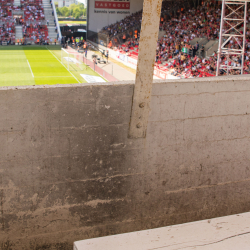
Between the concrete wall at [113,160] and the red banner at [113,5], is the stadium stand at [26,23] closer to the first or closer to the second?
the red banner at [113,5]

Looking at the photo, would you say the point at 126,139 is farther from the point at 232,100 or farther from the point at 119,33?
the point at 119,33

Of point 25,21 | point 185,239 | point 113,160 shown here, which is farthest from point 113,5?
point 185,239

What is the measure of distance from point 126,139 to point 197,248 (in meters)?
1.77

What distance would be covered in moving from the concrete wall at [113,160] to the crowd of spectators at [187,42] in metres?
15.1

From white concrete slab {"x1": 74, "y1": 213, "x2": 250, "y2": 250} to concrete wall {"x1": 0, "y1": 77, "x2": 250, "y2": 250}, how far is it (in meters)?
1.48

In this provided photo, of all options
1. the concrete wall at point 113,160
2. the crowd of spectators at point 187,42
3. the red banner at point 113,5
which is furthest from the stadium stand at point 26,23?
the concrete wall at point 113,160

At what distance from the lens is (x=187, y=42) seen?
30.4 metres

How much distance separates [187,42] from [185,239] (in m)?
29.7

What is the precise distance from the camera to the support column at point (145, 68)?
3561mm

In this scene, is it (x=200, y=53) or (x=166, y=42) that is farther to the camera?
(x=166, y=42)

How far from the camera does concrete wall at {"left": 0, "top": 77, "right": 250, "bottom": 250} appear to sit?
350cm

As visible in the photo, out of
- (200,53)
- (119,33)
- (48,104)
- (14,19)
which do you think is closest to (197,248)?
(48,104)

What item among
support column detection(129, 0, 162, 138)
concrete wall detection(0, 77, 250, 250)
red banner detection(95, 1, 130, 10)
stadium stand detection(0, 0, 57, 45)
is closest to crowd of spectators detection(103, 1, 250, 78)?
red banner detection(95, 1, 130, 10)

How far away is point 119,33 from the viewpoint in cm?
4250
